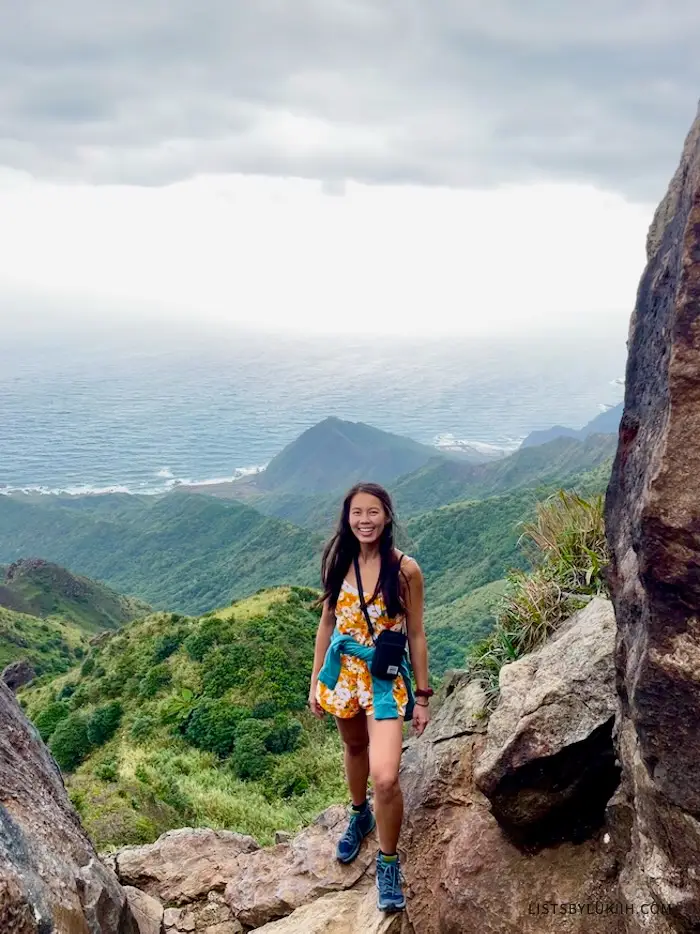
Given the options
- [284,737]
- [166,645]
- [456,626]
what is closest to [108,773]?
[284,737]

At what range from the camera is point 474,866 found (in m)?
5.22

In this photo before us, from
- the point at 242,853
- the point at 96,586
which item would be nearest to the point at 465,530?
the point at 96,586

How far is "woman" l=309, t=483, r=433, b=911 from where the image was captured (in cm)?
493

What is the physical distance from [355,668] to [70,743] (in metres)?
18.4

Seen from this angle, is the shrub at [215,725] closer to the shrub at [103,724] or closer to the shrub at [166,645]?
the shrub at [103,724]

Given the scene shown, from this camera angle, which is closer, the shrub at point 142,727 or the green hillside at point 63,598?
the shrub at point 142,727

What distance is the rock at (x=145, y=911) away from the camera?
6102 mm

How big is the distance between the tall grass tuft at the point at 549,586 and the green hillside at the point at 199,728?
620 centimetres

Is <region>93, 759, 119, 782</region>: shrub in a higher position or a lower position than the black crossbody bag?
lower

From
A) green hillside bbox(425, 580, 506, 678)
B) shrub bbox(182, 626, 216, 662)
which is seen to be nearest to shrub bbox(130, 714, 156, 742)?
shrub bbox(182, 626, 216, 662)

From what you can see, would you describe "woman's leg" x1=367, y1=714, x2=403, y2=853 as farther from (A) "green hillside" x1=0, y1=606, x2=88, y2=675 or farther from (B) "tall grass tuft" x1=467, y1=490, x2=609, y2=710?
(A) "green hillside" x1=0, y1=606, x2=88, y2=675

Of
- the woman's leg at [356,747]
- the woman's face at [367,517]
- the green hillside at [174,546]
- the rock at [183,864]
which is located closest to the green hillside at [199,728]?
the rock at [183,864]

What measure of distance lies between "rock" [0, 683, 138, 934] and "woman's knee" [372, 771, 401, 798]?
210cm

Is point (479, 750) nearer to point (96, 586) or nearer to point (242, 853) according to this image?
point (242, 853)
